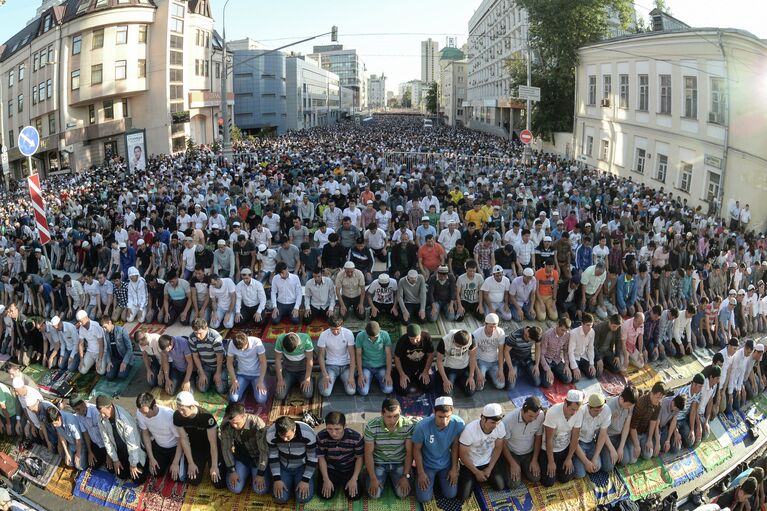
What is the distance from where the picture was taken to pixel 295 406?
297 inches

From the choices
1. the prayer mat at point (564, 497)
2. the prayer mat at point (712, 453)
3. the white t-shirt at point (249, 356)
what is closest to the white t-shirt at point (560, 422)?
the prayer mat at point (564, 497)

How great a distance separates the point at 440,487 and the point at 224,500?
2376 mm

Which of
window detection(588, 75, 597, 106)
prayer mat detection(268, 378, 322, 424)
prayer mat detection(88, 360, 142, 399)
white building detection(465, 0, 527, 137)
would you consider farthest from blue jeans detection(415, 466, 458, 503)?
white building detection(465, 0, 527, 137)

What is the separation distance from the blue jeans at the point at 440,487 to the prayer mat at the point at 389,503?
0.09 metres

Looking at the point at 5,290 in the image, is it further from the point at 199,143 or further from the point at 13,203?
the point at 199,143

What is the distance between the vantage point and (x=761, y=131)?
59.8ft

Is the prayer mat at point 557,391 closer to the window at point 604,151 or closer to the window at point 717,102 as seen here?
the window at point 717,102

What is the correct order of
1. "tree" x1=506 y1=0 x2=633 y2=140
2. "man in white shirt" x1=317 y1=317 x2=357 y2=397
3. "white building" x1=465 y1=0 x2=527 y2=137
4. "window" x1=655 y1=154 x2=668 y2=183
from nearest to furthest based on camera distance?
"man in white shirt" x1=317 y1=317 x2=357 y2=397, "window" x1=655 y1=154 x2=668 y2=183, "tree" x1=506 y1=0 x2=633 y2=140, "white building" x1=465 y1=0 x2=527 y2=137

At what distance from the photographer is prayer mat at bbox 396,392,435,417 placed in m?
7.43

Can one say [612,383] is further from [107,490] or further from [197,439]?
[107,490]

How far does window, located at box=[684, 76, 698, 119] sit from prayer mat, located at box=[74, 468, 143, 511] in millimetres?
23156

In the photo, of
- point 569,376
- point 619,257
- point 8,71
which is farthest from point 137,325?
point 8,71

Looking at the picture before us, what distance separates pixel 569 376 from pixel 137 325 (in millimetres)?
7436

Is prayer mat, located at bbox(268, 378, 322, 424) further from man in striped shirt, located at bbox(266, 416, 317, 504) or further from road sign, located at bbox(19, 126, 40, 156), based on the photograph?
road sign, located at bbox(19, 126, 40, 156)
